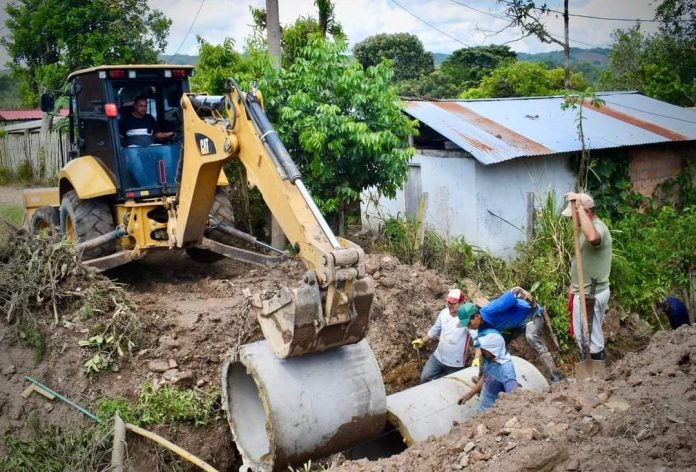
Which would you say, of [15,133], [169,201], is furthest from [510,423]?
[15,133]

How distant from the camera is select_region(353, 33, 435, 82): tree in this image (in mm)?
32062

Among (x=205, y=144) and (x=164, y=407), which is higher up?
(x=205, y=144)

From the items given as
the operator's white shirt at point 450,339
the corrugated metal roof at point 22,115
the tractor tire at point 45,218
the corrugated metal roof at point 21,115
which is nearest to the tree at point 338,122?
the operator's white shirt at point 450,339

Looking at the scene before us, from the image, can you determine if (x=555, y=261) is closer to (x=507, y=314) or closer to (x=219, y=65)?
(x=507, y=314)

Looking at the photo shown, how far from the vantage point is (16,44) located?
54.6 ft

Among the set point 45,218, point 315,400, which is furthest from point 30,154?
point 315,400

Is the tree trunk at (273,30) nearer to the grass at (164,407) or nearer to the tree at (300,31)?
the tree at (300,31)

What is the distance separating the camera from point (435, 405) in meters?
5.96

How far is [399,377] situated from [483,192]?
3.94 metres

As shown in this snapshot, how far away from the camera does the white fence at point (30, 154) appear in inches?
708

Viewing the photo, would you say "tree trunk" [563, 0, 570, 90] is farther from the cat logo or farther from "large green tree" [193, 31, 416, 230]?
the cat logo

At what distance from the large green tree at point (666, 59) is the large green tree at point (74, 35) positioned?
13.7 meters

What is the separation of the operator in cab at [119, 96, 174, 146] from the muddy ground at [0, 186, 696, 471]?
1.87m

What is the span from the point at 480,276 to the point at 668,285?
2.90m
